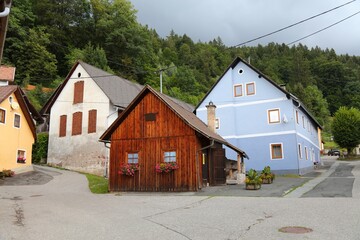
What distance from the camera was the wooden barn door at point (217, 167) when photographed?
69.1 feet

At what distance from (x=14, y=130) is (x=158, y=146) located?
46.0 ft

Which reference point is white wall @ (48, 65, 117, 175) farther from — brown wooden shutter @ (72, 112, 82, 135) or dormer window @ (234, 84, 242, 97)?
dormer window @ (234, 84, 242, 97)

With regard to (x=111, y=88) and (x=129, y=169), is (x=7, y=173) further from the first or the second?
Answer: (x=111, y=88)

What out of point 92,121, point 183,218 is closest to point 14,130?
point 92,121

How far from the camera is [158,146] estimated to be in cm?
1895

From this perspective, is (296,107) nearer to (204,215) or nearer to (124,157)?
(124,157)

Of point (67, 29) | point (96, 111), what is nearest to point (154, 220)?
point (96, 111)

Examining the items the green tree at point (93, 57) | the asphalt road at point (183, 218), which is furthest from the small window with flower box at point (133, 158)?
the green tree at point (93, 57)

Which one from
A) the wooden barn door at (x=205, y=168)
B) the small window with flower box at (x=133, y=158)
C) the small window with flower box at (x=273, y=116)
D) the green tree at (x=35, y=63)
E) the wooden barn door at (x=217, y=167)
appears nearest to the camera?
the wooden barn door at (x=205, y=168)

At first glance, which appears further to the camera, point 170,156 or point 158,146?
point 158,146

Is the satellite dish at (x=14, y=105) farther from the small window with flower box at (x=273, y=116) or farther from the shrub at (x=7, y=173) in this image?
the small window with flower box at (x=273, y=116)

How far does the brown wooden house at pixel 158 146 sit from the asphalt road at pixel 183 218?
10.9 feet

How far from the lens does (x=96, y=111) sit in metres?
29.6

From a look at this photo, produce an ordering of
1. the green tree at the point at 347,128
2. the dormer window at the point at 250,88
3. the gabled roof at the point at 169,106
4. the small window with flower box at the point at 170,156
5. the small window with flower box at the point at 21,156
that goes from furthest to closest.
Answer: the green tree at the point at 347,128
the dormer window at the point at 250,88
the small window with flower box at the point at 21,156
the small window with flower box at the point at 170,156
the gabled roof at the point at 169,106
